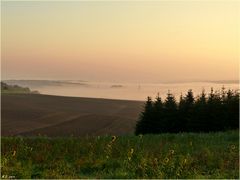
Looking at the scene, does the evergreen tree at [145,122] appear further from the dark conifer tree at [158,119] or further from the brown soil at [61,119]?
the brown soil at [61,119]

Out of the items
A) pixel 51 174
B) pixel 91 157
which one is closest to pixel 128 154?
pixel 91 157

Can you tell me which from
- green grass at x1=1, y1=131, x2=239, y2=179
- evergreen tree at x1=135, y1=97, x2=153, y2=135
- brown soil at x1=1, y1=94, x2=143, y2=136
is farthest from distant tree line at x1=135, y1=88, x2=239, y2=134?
green grass at x1=1, y1=131, x2=239, y2=179

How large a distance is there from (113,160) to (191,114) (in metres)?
26.3

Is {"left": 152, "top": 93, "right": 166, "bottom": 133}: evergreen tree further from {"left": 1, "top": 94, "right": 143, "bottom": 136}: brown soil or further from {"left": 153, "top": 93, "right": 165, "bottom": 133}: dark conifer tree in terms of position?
{"left": 1, "top": 94, "right": 143, "bottom": 136}: brown soil

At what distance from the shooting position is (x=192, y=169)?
1257 centimetres

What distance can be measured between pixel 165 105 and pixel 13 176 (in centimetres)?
3124

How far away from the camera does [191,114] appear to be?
39281 millimetres

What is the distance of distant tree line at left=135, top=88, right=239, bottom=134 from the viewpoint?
37.7 meters

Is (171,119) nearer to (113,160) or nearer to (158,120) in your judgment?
(158,120)

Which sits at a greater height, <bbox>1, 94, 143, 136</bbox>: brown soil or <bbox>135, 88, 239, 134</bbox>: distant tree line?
<bbox>135, 88, 239, 134</bbox>: distant tree line

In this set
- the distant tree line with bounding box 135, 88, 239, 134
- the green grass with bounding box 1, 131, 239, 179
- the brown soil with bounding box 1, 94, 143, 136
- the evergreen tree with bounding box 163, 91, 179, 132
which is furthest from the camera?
the brown soil with bounding box 1, 94, 143, 136

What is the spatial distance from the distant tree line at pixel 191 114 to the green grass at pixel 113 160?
66.8 ft

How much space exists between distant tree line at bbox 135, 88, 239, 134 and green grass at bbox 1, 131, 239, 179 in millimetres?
20366

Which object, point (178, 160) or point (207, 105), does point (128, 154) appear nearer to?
point (178, 160)
